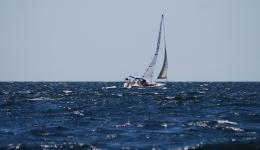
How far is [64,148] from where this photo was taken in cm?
2031

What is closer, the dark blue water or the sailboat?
the dark blue water

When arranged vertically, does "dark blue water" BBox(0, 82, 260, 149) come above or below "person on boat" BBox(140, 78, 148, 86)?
below

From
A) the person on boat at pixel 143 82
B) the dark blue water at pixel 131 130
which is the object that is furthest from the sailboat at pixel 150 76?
the dark blue water at pixel 131 130

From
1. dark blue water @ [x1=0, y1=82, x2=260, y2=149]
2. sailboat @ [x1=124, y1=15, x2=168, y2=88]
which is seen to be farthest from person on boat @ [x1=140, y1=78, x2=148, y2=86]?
dark blue water @ [x1=0, y1=82, x2=260, y2=149]

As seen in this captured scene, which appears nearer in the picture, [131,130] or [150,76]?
[131,130]

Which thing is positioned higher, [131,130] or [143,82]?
[143,82]

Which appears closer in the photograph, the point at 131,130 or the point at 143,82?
the point at 131,130

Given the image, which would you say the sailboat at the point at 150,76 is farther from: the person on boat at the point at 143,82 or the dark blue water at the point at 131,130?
the dark blue water at the point at 131,130

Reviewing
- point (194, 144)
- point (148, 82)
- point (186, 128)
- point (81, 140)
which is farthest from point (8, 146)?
point (148, 82)

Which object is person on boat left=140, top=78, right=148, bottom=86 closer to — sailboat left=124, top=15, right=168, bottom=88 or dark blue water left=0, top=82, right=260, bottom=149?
sailboat left=124, top=15, right=168, bottom=88

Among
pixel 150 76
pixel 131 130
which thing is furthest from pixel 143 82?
pixel 131 130

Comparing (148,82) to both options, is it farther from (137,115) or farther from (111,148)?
(111,148)

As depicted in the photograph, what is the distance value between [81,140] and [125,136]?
7.97 ft

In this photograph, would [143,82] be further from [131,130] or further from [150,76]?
[131,130]
